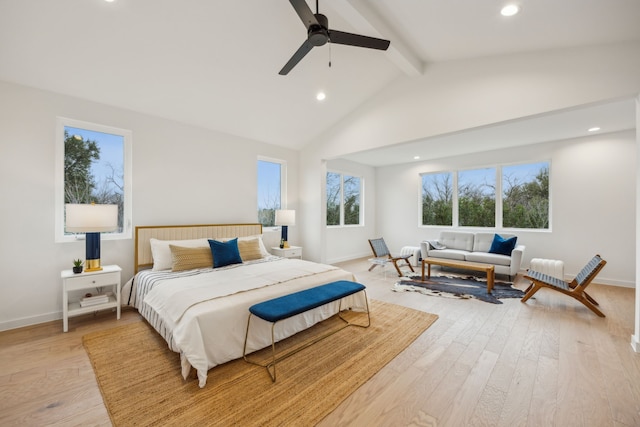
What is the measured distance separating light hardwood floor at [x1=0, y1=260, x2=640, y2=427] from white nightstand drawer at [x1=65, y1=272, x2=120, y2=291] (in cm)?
48

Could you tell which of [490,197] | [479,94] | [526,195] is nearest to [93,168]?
[479,94]

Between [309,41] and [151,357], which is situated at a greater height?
[309,41]

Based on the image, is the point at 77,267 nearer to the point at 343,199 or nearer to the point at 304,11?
the point at 304,11

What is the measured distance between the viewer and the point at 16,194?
3.01 meters

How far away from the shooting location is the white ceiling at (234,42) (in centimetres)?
251

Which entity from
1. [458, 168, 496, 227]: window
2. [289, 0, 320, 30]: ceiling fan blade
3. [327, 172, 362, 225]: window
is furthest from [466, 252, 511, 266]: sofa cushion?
[289, 0, 320, 30]: ceiling fan blade

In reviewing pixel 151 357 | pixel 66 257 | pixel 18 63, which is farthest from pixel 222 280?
pixel 18 63

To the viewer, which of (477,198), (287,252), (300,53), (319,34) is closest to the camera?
(319,34)

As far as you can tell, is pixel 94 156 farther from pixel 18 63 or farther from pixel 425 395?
pixel 425 395

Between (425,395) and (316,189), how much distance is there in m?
4.23

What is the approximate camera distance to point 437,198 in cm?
716

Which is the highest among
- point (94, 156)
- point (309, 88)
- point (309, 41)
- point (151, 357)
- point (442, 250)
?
point (309, 88)

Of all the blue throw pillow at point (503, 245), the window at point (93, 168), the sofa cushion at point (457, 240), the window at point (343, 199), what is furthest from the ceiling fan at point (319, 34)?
the sofa cushion at point (457, 240)

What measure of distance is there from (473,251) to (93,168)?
6.90m
